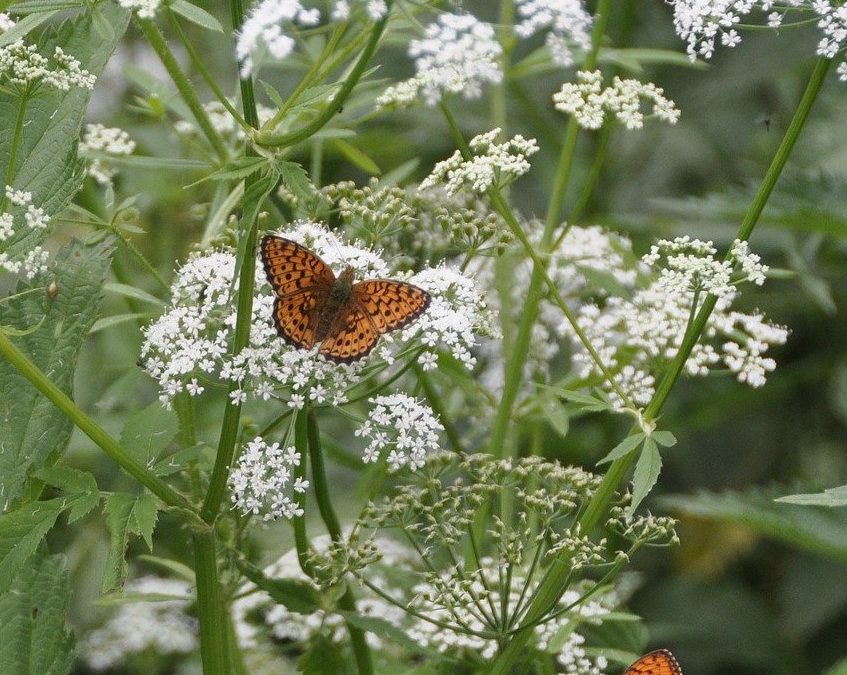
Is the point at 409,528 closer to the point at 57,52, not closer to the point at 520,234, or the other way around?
the point at 520,234

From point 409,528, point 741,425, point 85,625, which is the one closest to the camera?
point 409,528

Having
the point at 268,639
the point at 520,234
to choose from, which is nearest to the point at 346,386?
the point at 520,234

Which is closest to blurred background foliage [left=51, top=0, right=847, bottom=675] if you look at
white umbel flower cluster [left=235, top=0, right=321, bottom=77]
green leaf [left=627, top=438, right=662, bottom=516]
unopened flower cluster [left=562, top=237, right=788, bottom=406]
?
unopened flower cluster [left=562, top=237, right=788, bottom=406]

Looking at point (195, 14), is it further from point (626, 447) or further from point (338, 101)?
point (626, 447)

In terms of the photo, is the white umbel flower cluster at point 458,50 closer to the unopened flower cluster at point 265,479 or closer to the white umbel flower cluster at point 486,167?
the white umbel flower cluster at point 486,167

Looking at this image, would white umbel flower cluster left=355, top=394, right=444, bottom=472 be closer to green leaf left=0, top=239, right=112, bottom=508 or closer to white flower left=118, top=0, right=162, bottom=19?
green leaf left=0, top=239, right=112, bottom=508

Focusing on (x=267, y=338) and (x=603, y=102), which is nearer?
(x=267, y=338)

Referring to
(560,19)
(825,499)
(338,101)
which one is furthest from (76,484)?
(825,499)
